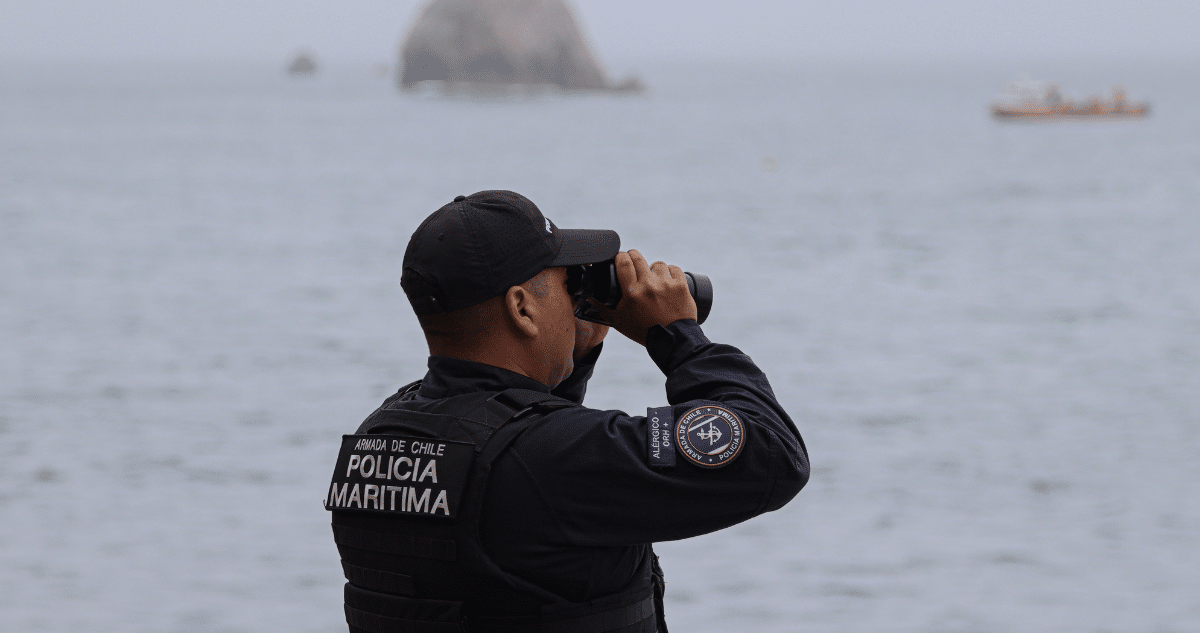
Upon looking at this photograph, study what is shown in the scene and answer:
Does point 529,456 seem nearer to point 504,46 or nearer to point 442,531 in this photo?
point 442,531

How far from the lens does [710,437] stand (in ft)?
5.73

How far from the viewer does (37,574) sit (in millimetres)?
5875

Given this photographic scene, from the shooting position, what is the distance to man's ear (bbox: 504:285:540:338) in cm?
184

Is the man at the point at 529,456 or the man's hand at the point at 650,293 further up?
the man's hand at the point at 650,293

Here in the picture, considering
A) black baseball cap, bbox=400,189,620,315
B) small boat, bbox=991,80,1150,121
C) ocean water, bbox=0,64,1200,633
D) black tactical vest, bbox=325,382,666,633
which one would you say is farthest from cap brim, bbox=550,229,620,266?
small boat, bbox=991,80,1150,121

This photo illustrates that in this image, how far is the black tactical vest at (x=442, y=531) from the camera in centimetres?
176

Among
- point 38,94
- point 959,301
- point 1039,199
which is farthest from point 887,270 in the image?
point 38,94

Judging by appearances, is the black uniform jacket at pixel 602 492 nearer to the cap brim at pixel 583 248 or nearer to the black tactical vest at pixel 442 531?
the black tactical vest at pixel 442 531

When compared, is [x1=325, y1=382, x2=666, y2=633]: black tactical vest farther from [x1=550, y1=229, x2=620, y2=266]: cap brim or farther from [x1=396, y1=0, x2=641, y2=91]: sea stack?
[x1=396, y1=0, x2=641, y2=91]: sea stack

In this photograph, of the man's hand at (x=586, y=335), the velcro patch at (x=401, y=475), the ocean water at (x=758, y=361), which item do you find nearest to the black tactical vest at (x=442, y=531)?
the velcro patch at (x=401, y=475)

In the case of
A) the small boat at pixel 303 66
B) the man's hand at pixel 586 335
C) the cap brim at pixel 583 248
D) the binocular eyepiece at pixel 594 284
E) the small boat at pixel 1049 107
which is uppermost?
the small boat at pixel 303 66

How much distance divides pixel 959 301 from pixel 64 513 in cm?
1202

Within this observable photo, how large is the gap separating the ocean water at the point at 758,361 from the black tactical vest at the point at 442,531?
4.01 m

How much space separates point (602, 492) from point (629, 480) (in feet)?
0.13
